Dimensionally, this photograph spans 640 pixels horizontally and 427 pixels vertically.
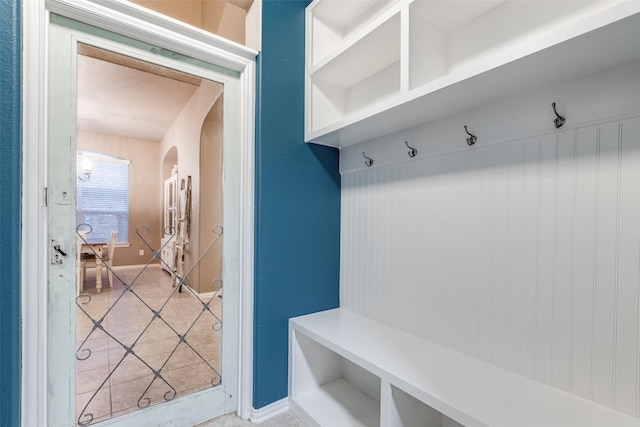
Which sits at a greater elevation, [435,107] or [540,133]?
[435,107]

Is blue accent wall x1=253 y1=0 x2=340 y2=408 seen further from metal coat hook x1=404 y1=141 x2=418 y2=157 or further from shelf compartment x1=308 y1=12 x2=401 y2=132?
metal coat hook x1=404 y1=141 x2=418 y2=157

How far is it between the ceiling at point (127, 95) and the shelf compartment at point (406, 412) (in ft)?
5.50

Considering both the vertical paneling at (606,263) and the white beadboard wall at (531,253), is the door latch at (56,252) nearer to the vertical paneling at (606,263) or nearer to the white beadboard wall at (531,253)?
the white beadboard wall at (531,253)

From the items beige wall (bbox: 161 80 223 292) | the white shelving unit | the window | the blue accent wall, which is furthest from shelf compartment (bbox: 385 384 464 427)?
the window

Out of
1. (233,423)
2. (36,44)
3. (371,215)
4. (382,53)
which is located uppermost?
(382,53)

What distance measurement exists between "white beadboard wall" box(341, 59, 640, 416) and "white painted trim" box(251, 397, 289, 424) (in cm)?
80

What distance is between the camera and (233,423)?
1553mm

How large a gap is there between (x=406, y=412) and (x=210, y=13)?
3150mm

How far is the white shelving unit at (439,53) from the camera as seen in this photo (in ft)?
2.74

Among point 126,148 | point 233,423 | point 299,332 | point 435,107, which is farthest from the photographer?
point 299,332

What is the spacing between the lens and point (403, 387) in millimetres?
1103

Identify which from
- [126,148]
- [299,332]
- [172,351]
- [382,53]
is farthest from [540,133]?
[172,351]

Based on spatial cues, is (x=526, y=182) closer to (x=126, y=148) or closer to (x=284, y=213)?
(x=284, y=213)

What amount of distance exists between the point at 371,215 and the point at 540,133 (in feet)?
3.00
